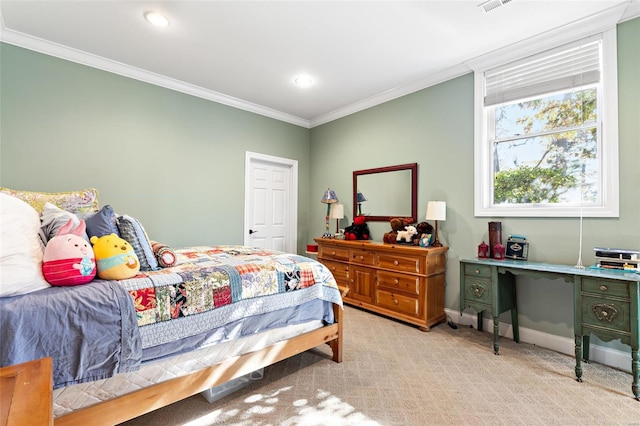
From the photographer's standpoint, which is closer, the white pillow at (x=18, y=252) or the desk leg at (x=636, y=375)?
the white pillow at (x=18, y=252)

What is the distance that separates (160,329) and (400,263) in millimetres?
2313

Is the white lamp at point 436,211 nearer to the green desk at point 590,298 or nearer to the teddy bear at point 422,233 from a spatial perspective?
the teddy bear at point 422,233

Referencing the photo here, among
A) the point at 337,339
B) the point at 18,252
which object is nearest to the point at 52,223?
the point at 18,252

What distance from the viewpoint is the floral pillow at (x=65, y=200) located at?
231cm

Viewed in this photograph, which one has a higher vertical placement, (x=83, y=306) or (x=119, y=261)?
(x=119, y=261)

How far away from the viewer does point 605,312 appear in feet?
6.40

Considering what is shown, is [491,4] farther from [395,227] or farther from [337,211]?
[337,211]

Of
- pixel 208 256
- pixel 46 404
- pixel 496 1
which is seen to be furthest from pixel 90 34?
pixel 496 1

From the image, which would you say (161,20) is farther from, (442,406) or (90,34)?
(442,406)

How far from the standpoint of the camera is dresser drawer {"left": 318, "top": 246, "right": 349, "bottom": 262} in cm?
366

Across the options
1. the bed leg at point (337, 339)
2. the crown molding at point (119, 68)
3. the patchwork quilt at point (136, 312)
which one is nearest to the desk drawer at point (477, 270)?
the bed leg at point (337, 339)

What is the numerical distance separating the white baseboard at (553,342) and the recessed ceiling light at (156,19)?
12.6 feet

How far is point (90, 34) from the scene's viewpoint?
2.61m

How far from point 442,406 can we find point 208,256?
75.4 inches
